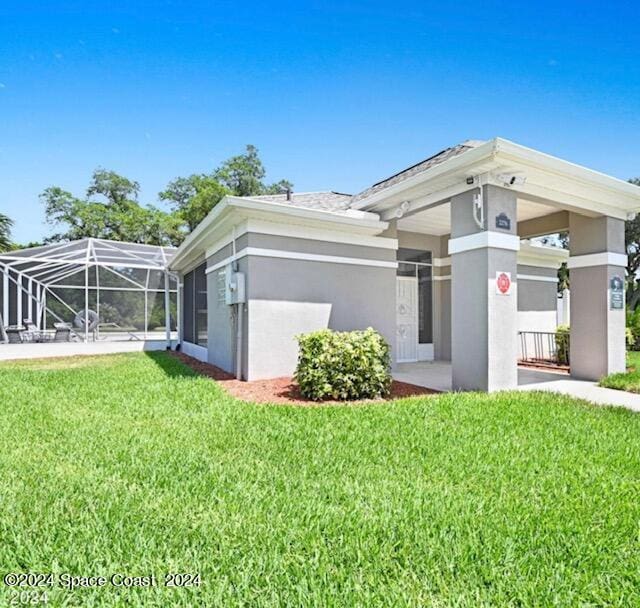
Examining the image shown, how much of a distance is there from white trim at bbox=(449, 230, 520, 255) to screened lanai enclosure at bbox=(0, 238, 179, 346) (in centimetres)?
1259

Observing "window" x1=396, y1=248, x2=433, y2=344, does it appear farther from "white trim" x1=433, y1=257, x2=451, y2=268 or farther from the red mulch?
the red mulch

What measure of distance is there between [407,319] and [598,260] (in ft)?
15.6

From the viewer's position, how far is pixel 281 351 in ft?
26.3

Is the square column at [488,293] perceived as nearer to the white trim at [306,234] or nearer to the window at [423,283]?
the white trim at [306,234]

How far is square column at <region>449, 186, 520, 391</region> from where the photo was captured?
637 cm

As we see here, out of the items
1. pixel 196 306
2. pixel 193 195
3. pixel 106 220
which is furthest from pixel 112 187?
pixel 196 306

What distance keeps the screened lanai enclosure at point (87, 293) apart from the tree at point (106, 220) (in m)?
12.1

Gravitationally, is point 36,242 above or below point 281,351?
above

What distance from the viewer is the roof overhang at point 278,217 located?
7.22m

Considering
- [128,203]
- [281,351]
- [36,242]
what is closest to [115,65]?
[281,351]

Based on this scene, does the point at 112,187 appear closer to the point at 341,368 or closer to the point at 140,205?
the point at 140,205

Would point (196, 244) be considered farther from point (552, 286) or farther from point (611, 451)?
point (552, 286)

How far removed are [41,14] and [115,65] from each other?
9.14ft

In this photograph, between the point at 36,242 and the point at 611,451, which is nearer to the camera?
the point at 611,451
